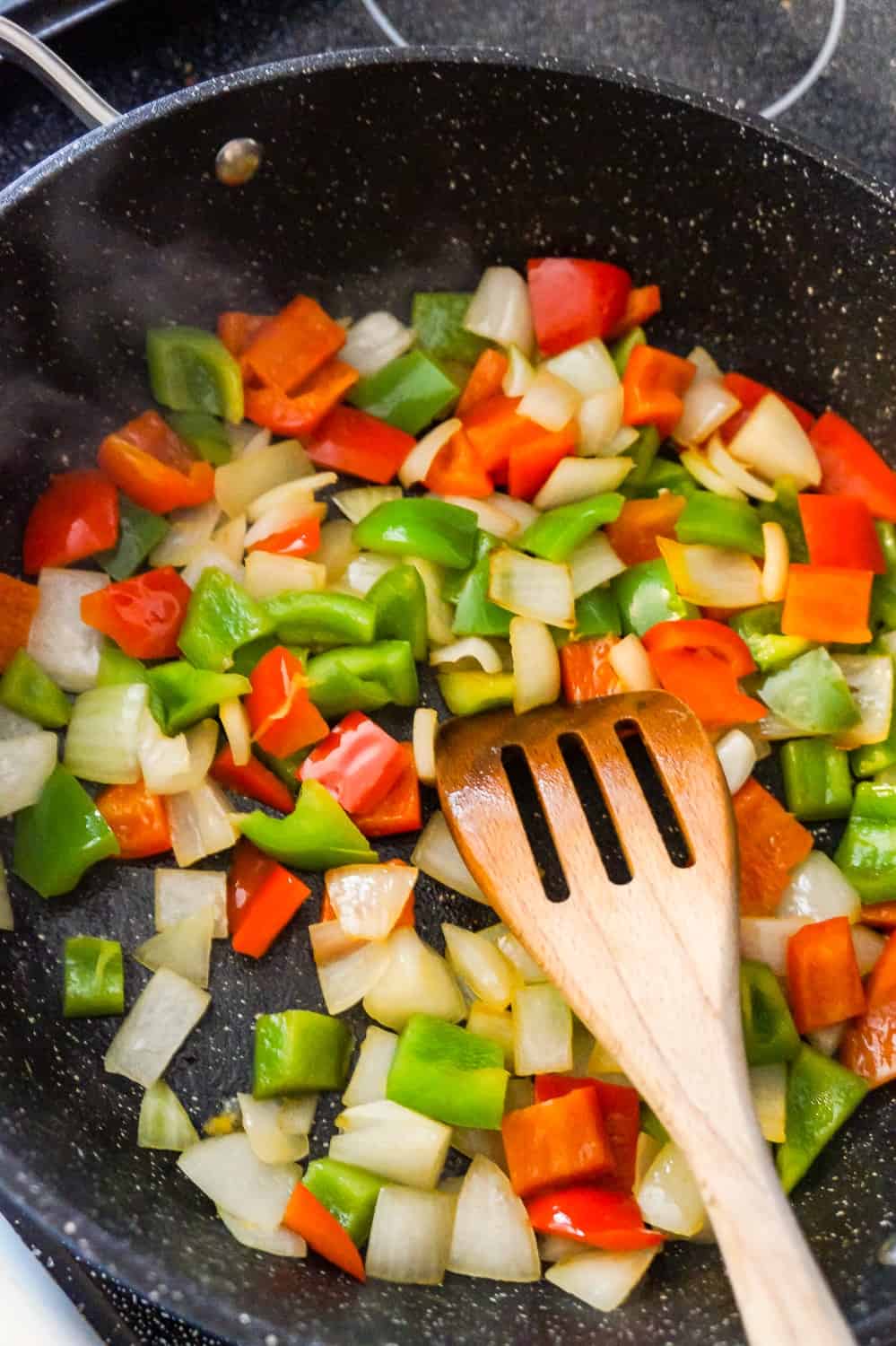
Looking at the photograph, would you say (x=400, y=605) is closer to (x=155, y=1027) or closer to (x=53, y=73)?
(x=155, y=1027)

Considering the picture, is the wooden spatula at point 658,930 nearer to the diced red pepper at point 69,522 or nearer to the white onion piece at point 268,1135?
the white onion piece at point 268,1135

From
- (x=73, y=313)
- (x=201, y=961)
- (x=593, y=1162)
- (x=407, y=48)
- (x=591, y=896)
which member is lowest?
(x=593, y=1162)

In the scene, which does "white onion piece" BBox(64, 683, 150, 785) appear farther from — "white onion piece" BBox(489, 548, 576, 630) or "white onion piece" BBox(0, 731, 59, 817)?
"white onion piece" BBox(489, 548, 576, 630)

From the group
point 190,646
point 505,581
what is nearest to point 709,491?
point 505,581

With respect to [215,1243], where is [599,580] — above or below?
above

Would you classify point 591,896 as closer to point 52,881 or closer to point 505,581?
point 505,581

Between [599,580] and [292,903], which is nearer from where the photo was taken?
[292,903]
